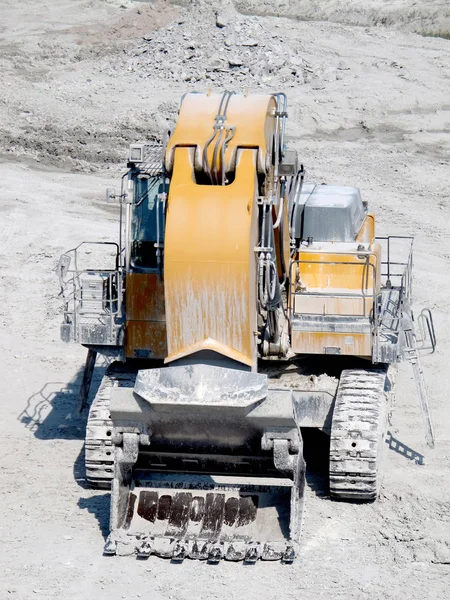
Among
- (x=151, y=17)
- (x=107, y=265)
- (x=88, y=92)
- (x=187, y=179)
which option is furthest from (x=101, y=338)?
(x=151, y=17)

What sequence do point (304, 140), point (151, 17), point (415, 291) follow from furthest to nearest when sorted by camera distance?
point (151, 17), point (304, 140), point (415, 291)

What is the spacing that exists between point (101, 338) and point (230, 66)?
21.7 meters

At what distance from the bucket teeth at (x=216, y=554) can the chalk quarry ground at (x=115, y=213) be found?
83 mm

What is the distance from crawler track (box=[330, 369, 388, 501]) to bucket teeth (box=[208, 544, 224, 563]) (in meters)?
1.60

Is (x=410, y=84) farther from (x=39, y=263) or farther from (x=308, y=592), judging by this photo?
(x=308, y=592)

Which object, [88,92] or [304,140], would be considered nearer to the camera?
[304,140]

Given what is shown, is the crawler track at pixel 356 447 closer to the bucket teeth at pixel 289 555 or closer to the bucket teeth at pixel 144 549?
the bucket teeth at pixel 289 555

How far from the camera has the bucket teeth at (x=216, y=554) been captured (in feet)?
36.6

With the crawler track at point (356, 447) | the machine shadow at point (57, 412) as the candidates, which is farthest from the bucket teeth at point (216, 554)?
the machine shadow at point (57, 412)

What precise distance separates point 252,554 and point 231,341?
6.35 ft

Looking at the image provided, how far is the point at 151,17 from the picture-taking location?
38938mm

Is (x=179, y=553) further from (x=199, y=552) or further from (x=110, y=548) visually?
(x=110, y=548)

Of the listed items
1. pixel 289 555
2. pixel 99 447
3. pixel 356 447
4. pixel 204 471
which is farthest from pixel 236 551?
pixel 99 447

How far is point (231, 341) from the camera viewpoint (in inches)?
427
